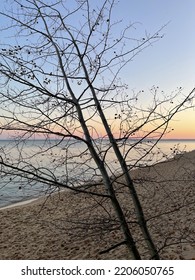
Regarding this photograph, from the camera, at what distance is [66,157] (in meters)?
2.53

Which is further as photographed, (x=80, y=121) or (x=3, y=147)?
(x=80, y=121)

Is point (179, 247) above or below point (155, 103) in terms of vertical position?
below

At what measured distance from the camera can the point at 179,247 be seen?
4859 millimetres

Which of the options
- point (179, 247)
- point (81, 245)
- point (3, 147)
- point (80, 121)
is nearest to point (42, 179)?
point (3, 147)

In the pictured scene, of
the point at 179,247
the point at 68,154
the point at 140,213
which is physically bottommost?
the point at 179,247

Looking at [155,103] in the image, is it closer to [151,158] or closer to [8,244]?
[151,158]

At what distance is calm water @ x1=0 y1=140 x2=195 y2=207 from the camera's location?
7.59ft

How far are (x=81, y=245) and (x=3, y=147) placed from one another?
168 inches

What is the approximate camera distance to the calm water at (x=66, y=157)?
2.31m
